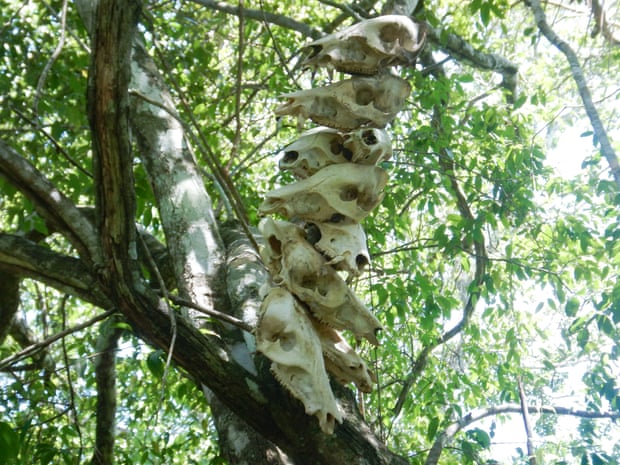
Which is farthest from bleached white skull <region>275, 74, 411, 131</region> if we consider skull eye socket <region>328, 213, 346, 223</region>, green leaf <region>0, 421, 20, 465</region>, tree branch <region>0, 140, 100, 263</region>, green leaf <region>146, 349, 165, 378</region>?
green leaf <region>0, 421, 20, 465</region>

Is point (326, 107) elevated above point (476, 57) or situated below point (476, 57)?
below

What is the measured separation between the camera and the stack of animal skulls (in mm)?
1437

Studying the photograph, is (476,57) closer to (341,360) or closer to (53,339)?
(341,360)

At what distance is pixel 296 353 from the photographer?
4.66 feet

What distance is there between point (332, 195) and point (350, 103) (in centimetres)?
26

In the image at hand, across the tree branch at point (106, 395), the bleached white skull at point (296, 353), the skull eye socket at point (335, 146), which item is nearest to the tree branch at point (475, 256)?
the tree branch at point (106, 395)

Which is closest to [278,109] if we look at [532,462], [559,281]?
[559,281]

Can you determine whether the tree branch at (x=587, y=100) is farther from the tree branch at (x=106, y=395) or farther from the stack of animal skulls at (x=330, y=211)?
the tree branch at (x=106, y=395)

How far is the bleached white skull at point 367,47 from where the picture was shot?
1.66 meters

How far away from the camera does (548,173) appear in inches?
166

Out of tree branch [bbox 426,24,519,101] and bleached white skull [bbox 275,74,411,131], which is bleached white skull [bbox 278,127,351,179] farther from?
tree branch [bbox 426,24,519,101]

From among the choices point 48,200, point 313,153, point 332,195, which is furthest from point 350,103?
point 48,200

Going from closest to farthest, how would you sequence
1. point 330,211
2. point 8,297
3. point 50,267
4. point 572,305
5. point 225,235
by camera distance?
point 330,211, point 50,267, point 225,235, point 8,297, point 572,305

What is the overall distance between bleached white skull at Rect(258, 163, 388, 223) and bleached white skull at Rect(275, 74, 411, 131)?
146 mm
